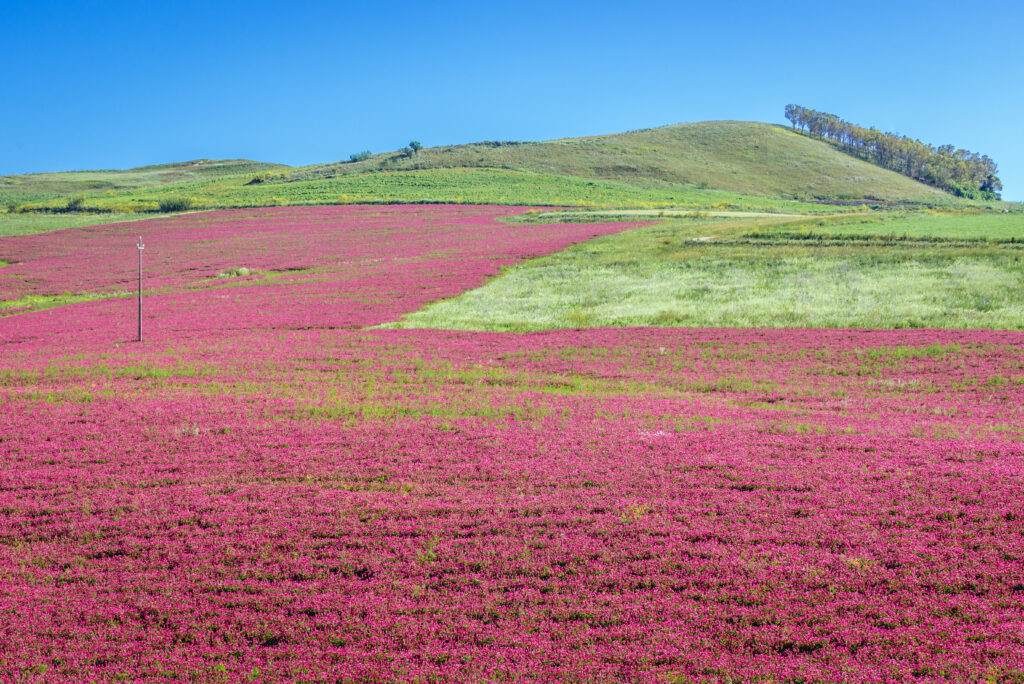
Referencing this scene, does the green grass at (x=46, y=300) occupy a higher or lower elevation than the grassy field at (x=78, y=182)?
lower

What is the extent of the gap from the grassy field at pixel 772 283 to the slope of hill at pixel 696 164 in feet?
278

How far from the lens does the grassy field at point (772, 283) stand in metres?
36.2

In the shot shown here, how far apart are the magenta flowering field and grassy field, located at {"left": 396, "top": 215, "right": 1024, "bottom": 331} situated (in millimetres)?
10374

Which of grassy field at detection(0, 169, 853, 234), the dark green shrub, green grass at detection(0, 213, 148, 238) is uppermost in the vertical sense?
grassy field at detection(0, 169, 853, 234)

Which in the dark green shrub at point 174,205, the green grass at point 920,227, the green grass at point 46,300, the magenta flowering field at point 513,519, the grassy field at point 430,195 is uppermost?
the grassy field at point 430,195

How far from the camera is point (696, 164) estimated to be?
160 meters

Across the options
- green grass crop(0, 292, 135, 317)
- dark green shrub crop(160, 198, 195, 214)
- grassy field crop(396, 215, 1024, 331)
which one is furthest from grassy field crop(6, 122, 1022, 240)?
grassy field crop(396, 215, 1024, 331)

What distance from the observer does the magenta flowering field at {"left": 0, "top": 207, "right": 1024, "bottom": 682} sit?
7.91 metres

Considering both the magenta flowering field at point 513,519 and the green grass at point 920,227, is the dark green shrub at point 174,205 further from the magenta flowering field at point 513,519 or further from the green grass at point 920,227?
the magenta flowering field at point 513,519

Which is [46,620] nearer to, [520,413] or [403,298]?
[520,413]

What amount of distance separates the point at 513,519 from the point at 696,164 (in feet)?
524

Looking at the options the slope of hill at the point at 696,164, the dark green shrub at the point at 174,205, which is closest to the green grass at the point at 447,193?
the dark green shrub at the point at 174,205

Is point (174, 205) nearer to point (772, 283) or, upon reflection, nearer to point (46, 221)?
point (46, 221)

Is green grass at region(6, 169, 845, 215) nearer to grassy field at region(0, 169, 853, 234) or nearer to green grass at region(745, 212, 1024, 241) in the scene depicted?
grassy field at region(0, 169, 853, 234)
